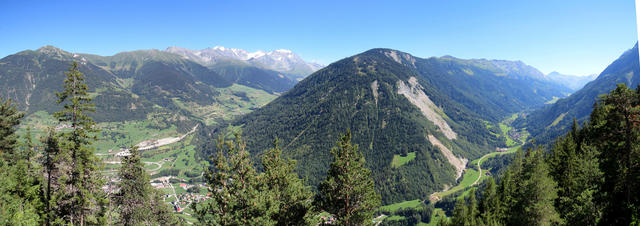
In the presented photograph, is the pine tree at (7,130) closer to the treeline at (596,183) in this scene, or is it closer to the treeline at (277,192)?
the treeline at (277,192)

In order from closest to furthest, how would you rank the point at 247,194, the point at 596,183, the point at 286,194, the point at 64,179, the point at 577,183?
the point at 247,194
the point at 64,179
the point at 286,194
the point at 596,183
the point at 577,183

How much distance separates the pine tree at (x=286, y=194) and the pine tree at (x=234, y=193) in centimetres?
245

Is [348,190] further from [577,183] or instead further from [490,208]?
[490,208]

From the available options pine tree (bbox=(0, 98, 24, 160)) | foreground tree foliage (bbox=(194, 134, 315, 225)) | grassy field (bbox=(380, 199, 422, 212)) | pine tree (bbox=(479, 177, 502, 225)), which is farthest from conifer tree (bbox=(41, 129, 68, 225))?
grassy field (bbox=(380, 199, 422, 212))

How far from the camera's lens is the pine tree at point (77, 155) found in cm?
2727

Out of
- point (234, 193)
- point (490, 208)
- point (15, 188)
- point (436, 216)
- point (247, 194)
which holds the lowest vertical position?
point (436, 216)

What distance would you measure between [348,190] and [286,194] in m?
6.56

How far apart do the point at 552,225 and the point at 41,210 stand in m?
67.7

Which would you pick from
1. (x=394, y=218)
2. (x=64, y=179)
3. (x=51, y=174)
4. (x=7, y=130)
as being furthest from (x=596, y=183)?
(x=394, y=218)

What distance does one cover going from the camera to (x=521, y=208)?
4212 cm

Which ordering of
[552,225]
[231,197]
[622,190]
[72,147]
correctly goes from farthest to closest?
[552,225] < [622,190] < [72,147] < [231,197]

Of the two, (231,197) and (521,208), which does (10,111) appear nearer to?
(231,197)

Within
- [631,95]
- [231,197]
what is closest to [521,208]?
[631,95]

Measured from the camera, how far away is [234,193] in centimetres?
2491
